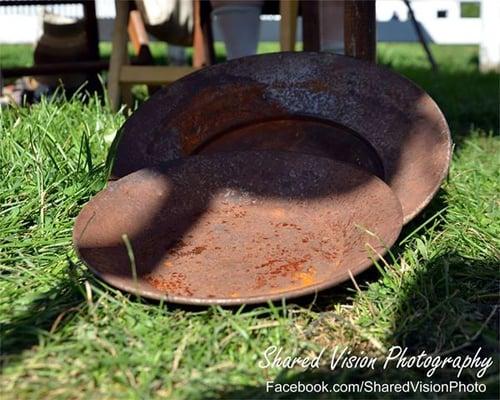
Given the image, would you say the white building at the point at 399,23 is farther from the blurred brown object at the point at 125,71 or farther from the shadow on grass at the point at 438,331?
the shadow on grass at the point at 438,331

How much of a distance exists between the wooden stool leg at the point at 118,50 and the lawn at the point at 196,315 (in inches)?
45.0

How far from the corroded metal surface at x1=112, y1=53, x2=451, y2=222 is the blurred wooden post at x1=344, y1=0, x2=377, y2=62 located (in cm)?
37

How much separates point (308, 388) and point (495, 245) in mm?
828

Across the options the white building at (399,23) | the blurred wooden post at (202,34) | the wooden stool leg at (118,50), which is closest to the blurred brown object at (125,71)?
the wooden stool leg at (118,50)

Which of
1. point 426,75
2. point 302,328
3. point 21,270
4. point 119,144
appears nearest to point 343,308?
point 302,328

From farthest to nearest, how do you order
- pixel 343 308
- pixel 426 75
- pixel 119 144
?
pixel 426 75, pixel 119 144, pixel 343 308

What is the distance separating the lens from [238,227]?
2.17 meters

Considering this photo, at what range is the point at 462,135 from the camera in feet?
11.9

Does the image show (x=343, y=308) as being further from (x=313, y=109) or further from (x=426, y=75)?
(x=426, y=75)

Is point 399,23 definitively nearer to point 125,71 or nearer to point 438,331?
point 125,71

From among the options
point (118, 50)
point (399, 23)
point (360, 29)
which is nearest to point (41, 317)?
point (360, 29)

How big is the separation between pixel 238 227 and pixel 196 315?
440 mm

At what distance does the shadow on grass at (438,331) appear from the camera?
1.56m

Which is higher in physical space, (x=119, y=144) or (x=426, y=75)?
(x=119, y=144)
